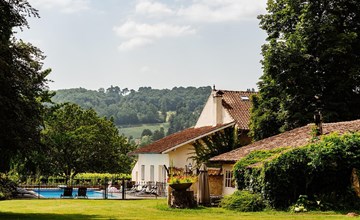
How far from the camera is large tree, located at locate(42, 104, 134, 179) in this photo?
63.3m

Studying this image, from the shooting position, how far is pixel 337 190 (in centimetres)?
2616

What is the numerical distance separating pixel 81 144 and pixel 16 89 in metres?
42.0

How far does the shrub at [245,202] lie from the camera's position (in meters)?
26.6

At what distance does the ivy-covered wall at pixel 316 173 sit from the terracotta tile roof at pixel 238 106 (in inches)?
714

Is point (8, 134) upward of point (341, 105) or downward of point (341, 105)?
downward

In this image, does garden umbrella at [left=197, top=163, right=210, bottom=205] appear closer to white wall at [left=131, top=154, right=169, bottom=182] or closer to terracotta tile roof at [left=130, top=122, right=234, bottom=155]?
terracotta tile roof at [left=130, top=122, right=234, bottom=155]

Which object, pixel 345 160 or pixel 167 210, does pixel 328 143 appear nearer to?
pixel 345 160

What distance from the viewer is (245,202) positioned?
2680 cm

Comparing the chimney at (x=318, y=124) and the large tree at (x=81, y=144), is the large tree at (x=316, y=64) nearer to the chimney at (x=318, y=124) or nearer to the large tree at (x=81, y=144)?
the chimney at (x=318, y=124)

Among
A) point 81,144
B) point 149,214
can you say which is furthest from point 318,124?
point 81,144

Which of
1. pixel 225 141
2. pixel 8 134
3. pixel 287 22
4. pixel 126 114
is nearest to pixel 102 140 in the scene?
pixel 225 141

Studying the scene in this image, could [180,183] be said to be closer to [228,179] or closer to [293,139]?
[228,179]

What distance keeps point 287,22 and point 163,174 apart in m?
15.2

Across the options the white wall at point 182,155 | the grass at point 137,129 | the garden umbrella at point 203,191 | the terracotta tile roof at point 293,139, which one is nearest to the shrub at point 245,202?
the garden umbrella at point 203,191
